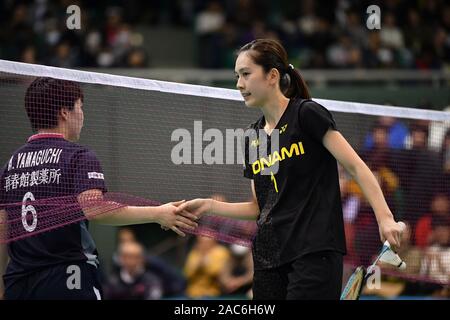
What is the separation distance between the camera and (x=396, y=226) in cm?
495

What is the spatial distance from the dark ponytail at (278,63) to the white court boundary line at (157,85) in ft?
3.98

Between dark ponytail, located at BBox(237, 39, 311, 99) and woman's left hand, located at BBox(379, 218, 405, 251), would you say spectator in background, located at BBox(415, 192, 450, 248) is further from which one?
woman's left hand, located at BBox(379, 218, 405, 251)

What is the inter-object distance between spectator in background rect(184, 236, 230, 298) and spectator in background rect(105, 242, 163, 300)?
1.40 ft

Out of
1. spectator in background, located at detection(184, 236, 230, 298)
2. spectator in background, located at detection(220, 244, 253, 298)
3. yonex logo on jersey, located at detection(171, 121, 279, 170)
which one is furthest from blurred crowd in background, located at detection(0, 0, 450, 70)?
yonex logo on jersey, located at detection(171, 121, 279, 170)

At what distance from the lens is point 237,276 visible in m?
11.6

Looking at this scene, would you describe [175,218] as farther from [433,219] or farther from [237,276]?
[237,276]

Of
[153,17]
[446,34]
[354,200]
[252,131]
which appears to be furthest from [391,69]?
[252,131]

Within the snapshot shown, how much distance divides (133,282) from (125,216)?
6281mm

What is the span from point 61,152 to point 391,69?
1059cm

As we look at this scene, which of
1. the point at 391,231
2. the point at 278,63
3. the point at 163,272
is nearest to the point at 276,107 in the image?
the point at 278,63

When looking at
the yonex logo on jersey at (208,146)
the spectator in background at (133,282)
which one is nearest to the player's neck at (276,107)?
the yonex logo on jersey at (208,146)

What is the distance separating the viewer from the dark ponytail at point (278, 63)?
5.46 metres

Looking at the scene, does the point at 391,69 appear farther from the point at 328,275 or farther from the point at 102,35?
the point at 328,275

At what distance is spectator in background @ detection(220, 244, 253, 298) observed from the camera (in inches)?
452
